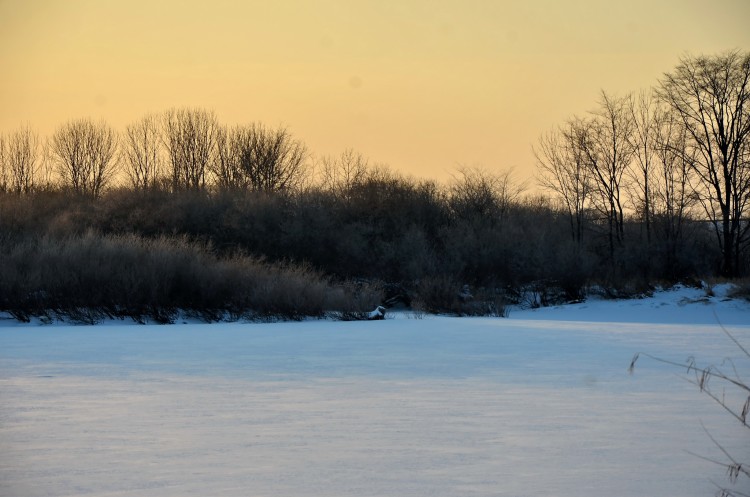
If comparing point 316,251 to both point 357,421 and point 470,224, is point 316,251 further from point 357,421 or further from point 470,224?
point 357,421

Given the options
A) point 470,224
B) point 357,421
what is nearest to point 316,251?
point 470,224

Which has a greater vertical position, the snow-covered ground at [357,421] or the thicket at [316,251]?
the thicket at [316,251]

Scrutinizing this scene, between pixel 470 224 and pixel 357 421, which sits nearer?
pixel 357 421

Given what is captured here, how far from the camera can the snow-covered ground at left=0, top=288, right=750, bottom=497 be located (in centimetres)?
581

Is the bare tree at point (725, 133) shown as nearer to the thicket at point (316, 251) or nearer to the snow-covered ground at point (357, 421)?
the thicket at point (316, 251)

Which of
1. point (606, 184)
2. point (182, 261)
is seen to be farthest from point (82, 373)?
point (606, 184)

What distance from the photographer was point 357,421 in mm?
7965

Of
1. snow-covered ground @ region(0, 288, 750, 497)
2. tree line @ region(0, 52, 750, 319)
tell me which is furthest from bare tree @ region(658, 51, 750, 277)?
snow-covered ground @ region(0, 288, 750, 497)

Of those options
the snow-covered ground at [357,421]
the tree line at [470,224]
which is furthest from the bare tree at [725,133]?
the snow-covered ground at [357,421]

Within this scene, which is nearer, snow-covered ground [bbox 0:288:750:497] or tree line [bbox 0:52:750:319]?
snow-covered ground [bbox 0:288:750:497]

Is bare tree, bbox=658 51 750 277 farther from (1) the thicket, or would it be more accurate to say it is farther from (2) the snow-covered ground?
(2) the snow-covered ground

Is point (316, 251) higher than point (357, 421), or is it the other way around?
point (316, 251)

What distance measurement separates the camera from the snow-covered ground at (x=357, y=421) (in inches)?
229

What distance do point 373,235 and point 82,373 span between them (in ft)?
102
